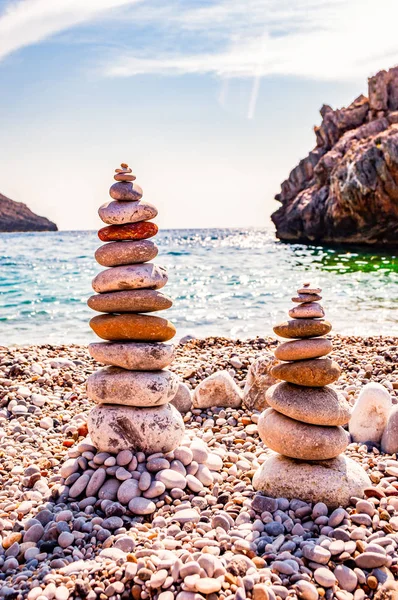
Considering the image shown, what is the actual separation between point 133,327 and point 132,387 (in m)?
0.58

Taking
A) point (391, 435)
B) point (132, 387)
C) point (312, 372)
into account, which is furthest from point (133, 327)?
point (391, 435)

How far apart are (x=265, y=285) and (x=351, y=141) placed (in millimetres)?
33519

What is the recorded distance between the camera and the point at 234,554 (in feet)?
12.1

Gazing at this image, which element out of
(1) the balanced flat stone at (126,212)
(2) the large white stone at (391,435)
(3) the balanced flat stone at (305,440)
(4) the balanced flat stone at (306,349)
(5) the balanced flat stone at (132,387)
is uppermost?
(1) the balanced flat stone at (126,212)

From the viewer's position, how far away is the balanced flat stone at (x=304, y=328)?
184 inches

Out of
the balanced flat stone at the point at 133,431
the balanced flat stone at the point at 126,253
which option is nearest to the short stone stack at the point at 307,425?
the balanced flat stone at the point at 133,431

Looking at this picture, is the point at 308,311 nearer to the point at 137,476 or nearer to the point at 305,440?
the point at 305,440

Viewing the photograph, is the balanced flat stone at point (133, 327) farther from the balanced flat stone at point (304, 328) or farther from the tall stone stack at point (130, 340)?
the balanced flat stone at point (304, 328)

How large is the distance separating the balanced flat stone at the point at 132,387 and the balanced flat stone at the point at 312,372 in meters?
1.23

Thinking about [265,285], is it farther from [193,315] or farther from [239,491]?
[239,491]

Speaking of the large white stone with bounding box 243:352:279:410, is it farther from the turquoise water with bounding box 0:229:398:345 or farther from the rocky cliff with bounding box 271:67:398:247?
the rocky cliff with bounding box 271:67:398:247

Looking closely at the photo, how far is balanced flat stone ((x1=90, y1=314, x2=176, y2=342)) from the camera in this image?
17.4ft

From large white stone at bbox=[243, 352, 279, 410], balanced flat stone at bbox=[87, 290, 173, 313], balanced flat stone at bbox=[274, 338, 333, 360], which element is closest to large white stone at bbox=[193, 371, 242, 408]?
large white stone at bbox=[243, 352, 279, 410]

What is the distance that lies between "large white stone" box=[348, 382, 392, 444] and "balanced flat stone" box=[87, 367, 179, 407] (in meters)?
2.15
